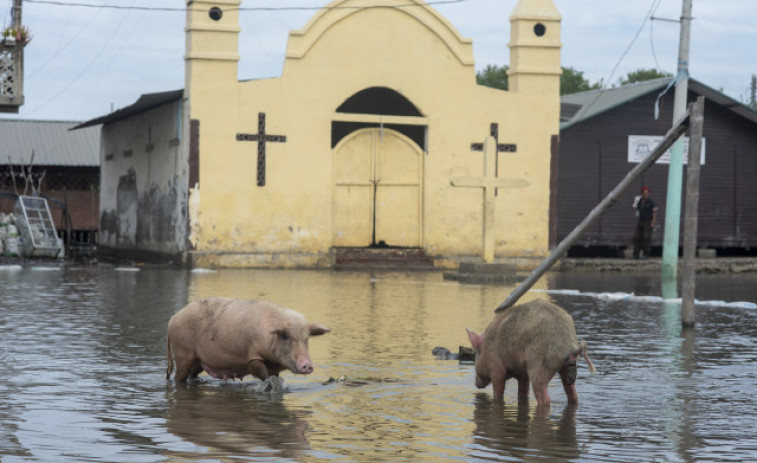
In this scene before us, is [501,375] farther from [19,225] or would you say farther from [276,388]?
[19,225]

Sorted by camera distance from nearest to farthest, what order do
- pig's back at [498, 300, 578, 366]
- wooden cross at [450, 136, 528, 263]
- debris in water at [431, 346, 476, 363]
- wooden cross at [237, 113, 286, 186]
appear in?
1. pig's back at [498, 300, 578, 366]
2. debris in water at [431, 346, 476, 363]
3. wooden cross at [450, 136, 528, 263]
4. wooden cross at [237, 113, 286, 186]

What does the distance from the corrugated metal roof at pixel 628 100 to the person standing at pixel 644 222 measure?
8.97 feet

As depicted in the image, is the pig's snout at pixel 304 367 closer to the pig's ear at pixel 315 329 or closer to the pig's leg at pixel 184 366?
the pig's ear at pixel 315 329

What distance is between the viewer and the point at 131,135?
33656 millimetres

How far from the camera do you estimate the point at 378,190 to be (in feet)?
96.1

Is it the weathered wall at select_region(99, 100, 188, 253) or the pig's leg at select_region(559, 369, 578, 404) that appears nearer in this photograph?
the pig's leg at select_region(559, 369, 578, 404)

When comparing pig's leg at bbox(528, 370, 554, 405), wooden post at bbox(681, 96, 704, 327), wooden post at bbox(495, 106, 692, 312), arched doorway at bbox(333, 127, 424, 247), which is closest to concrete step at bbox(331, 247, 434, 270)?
arched doorway at bbox(333, 127, 424, 247)

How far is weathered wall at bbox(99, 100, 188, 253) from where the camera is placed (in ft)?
92.8

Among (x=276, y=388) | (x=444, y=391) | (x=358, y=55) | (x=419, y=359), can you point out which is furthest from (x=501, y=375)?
(x=358, y=55)

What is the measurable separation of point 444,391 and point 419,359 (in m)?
1.88

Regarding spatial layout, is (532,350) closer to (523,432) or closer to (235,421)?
(523,432)

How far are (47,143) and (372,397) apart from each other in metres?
35.8

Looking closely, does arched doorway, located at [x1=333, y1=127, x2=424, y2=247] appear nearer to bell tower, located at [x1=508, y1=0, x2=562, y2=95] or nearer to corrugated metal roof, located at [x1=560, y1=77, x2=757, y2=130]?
bell tower, located at [x1=508, y1=0, x2=562, y2=95]

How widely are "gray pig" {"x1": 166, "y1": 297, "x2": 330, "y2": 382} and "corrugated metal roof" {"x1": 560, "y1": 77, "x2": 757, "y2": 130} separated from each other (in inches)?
897
